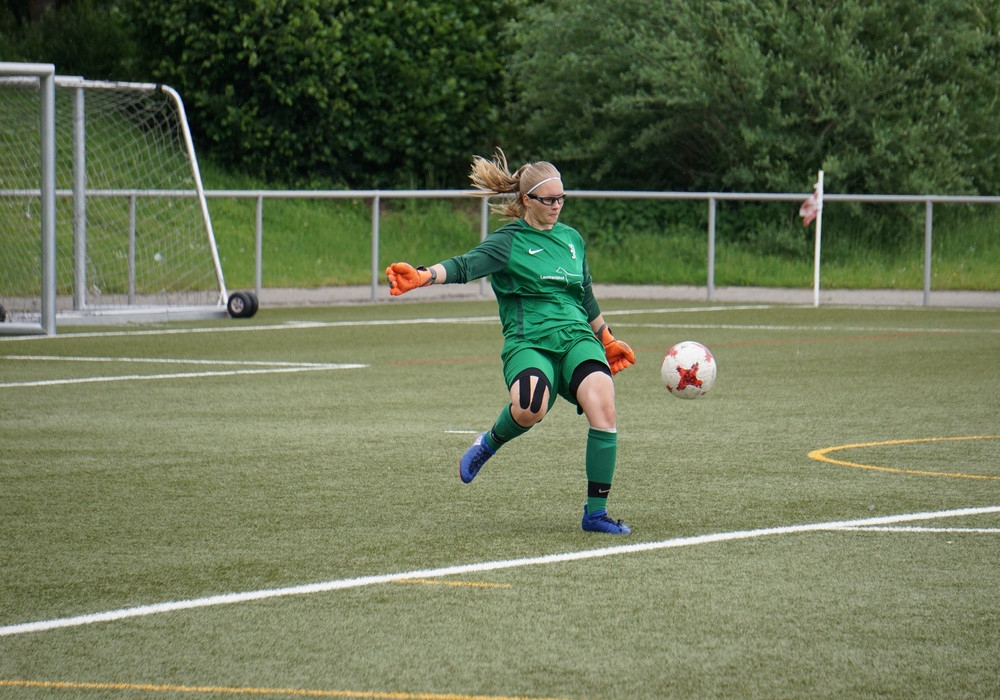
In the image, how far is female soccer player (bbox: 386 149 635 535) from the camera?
6.67 m

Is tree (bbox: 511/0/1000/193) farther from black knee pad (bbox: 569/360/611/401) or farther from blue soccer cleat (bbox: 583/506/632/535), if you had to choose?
blue soccer cleat (bbox: 583/506/632/535)

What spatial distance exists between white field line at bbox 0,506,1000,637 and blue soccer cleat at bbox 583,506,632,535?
21 centimetres

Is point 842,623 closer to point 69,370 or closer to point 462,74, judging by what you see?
point 69,370

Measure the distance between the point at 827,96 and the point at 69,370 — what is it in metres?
16.9

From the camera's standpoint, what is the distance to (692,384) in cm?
790

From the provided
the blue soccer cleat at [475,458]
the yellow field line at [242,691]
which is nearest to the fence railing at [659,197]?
the blue soccer cleat at [475,458]

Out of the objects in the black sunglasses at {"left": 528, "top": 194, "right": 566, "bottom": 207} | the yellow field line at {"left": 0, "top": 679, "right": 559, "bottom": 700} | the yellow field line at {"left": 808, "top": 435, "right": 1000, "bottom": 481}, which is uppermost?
the black sunglasses at {"left": 528, "top": 194, "right": 566, "bottom": 207}

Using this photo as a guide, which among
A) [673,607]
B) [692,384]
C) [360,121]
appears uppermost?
[360,121]

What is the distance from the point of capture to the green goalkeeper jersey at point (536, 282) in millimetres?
6922

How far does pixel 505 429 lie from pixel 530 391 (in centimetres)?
36

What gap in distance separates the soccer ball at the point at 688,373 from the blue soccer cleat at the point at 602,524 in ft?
4.51

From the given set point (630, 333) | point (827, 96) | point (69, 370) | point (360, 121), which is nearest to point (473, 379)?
point (69, 370)

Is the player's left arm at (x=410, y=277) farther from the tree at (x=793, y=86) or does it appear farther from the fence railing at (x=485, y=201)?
the tree at (x=793, y=86)

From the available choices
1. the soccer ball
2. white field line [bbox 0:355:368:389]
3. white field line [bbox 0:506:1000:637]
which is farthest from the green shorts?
white field line [bbox 0:355:368:389]
